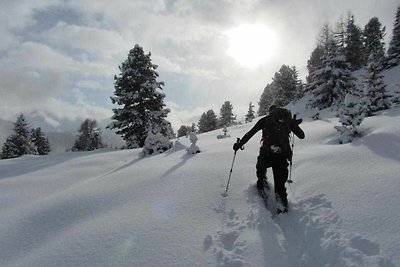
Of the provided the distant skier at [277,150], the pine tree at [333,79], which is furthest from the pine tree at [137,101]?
the distant skier at [277,150]

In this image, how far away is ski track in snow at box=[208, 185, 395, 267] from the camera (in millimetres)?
4852

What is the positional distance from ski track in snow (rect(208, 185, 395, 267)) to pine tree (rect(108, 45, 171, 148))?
21100 millimetres

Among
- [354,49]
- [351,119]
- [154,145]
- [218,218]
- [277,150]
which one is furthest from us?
[354,49]

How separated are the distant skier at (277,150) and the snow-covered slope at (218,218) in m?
0.35

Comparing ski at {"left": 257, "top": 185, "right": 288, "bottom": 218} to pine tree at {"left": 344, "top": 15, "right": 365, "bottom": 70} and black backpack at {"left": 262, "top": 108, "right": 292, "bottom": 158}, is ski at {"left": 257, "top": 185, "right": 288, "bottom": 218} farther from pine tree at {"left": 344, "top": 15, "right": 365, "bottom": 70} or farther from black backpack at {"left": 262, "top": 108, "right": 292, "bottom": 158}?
pine tree at {"left": 344, "top": 15, "right": 365, "bottom": 70}

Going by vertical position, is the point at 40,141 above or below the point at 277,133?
above

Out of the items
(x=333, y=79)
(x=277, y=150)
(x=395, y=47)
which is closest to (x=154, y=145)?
(x=277, y=150)

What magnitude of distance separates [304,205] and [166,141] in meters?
9.51

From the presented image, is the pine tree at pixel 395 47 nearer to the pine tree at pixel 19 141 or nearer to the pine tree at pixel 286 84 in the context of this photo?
the pine tree at pixel 286 84

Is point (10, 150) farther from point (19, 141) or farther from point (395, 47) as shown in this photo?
point (395, 47)

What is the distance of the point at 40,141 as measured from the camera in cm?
6588

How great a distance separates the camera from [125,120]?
27281mm

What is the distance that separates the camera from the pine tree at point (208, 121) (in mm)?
66375

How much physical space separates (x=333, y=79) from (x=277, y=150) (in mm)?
28327
